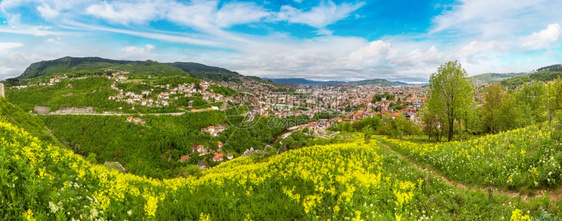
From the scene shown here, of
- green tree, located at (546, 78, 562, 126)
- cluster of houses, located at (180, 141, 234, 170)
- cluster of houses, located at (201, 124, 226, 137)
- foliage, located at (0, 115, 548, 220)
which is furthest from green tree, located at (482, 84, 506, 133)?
cluster of houses, located at (201, 124, 226, 137)

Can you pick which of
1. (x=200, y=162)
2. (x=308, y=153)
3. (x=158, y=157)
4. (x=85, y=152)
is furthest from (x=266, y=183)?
(x=85, y=152)

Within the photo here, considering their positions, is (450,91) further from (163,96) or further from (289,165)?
(163,96)

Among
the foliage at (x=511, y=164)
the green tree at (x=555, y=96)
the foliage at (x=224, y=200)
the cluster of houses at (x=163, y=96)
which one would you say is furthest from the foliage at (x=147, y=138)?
the green tree at (x=555, y=96)

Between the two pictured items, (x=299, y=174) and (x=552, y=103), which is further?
(x=552, y=103)

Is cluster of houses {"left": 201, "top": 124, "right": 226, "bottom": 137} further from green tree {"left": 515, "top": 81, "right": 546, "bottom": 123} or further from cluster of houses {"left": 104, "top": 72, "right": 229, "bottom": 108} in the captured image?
green tree {"left": 515, "top": 81, "right": 546, "bottom": 123}

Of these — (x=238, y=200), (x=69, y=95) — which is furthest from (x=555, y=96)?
(x=69, y=95)

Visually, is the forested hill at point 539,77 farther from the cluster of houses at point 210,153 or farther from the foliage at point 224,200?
the foliage at point 224,200

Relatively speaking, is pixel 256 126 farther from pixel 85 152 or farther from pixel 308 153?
pixel 308 153

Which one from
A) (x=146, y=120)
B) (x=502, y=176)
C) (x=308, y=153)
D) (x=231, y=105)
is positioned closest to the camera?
(x=502, y=176)
